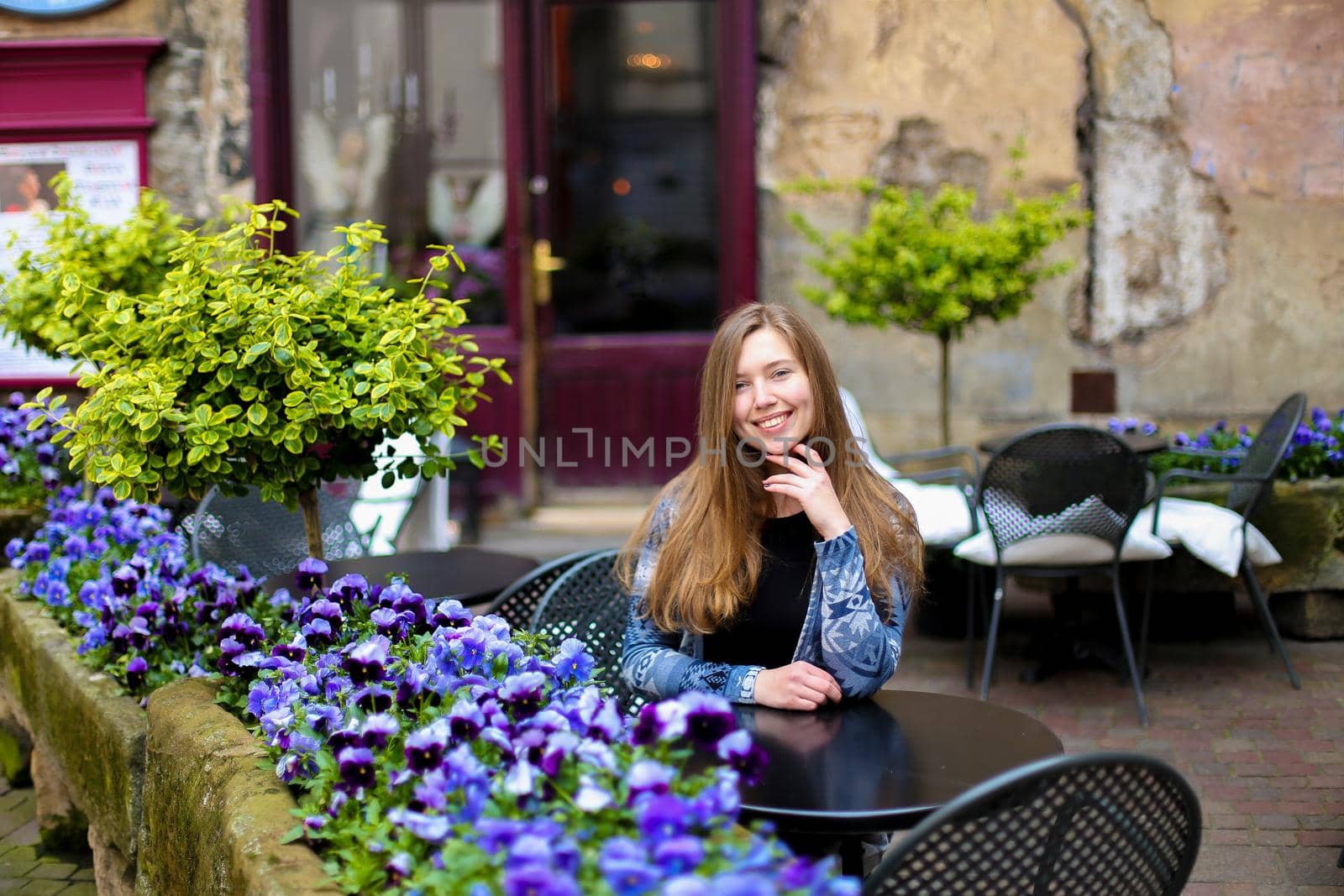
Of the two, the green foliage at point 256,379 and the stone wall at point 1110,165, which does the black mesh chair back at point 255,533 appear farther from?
the stone wall at point 1110,165

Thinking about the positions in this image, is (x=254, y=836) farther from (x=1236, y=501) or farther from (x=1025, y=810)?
(x=1236, y=501)

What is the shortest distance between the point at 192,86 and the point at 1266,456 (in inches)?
233

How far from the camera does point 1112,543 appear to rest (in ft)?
15.0

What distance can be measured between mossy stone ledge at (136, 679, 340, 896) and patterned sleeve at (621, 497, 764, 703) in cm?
67

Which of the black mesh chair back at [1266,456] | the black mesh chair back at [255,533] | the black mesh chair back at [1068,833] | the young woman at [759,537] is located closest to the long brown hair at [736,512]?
the young woman at [759,537]

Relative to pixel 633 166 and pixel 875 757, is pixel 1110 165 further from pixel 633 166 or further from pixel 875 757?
pixel 875 757

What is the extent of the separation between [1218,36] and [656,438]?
375 cm

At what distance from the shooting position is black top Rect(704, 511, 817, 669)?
8.22ft

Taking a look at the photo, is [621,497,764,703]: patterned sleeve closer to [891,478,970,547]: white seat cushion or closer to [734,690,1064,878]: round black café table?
[734,690,1064,878]: round black café table

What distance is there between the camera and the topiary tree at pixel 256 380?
272 cm

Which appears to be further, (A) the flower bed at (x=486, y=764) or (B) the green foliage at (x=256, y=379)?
(B) the green foliage at (x=256, y=379)

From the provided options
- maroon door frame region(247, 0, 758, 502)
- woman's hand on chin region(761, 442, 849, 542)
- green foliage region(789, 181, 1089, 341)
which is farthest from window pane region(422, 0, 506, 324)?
woman's hand on chin region(761, 442, 849, 542)

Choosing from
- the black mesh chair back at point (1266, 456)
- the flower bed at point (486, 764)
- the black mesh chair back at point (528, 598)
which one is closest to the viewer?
the flower bed at point (486, 764)

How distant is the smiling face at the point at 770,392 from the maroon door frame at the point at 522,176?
16.0 ft
